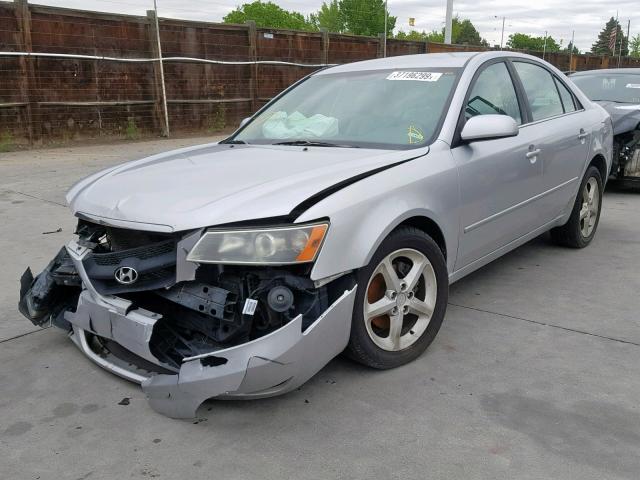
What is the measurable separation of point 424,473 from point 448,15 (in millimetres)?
25161

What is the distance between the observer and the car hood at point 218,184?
255 cm

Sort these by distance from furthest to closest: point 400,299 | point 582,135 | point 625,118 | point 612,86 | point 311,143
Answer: point 612,86, point 625,118, point 582,135, point 311,143, point 400,299

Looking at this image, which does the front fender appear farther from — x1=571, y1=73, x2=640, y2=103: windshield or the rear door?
x1=571, y1=73, x2=640, y2=103: windshield

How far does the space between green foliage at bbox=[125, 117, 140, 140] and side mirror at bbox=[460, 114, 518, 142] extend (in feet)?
40.5

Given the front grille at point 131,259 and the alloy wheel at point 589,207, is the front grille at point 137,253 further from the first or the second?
the alloy wheel at point 589,207

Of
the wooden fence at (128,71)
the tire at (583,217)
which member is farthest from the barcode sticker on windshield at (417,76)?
the wooden fence at (128,71)

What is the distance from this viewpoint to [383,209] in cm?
284

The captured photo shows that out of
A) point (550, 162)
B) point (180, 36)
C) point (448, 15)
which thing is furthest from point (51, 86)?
point (448, 15)

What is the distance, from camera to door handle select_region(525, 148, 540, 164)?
4.03 m

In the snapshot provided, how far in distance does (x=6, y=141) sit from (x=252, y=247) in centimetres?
1167

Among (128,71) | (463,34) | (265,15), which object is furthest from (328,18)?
(128,71)

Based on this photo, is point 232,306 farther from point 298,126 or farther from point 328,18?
point 328,18

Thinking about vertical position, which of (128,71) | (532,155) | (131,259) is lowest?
(131,259)

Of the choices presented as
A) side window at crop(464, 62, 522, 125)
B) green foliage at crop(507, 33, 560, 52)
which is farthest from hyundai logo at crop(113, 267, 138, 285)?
green foliage at crop(507, 33, 560, 52)
